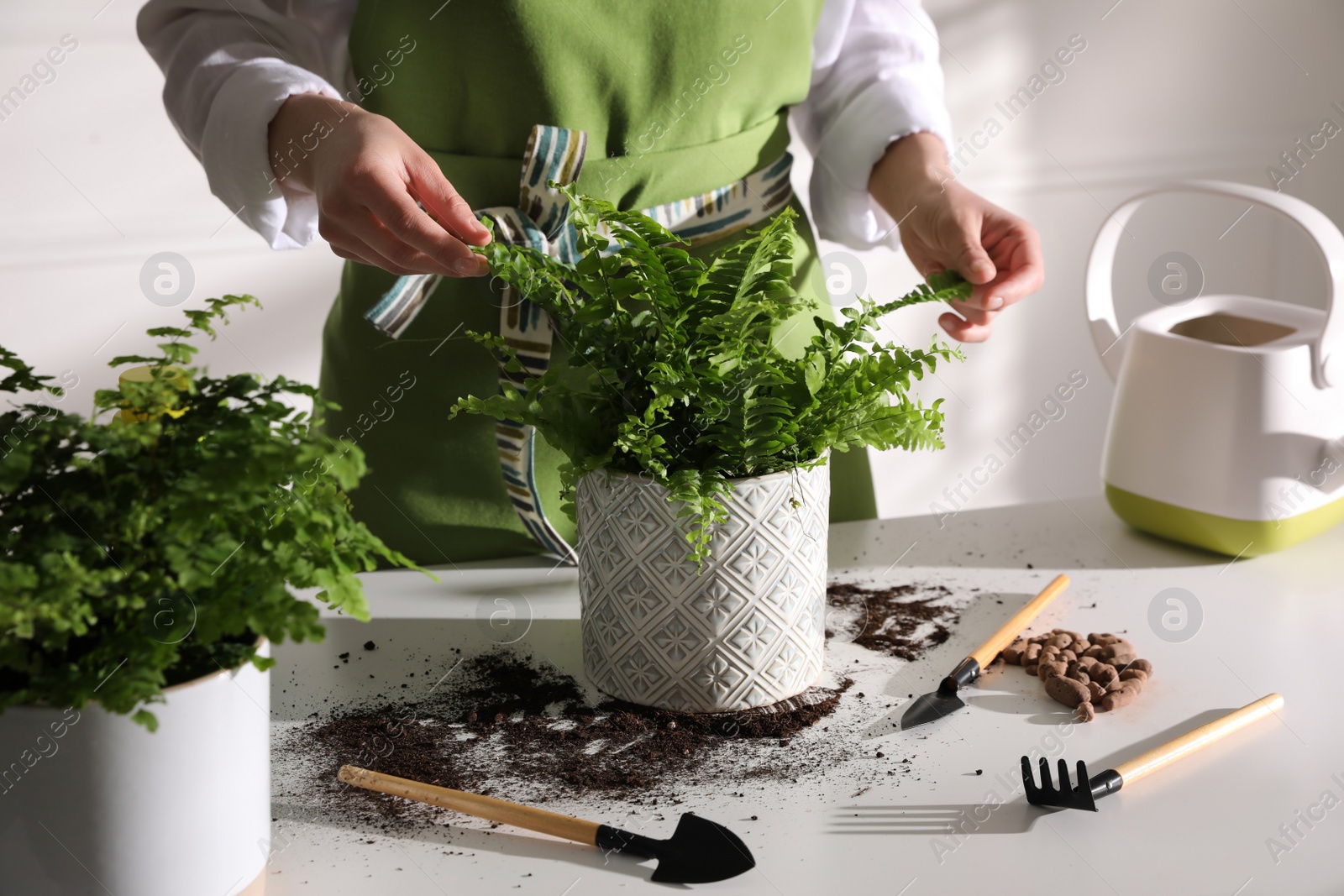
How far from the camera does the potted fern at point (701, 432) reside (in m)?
0.66

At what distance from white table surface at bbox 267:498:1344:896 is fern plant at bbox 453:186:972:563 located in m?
0.18

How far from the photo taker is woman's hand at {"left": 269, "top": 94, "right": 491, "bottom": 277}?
699mm

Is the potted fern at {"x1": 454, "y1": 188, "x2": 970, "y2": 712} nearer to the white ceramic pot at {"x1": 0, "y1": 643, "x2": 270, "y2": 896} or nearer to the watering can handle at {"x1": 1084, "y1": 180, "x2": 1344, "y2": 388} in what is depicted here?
the white ceramic pot at {"x1": 0, "y1": 643, "x2": 270, "y2": 896}

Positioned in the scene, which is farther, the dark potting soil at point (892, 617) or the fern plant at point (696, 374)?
the dark potting soil at point (892, 617)

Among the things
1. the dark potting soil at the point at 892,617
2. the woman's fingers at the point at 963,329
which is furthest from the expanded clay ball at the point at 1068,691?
the woman's fingers at the point at 963,329

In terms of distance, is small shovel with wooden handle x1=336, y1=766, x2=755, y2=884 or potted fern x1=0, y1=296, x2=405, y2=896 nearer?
potted fern x1=0, y1=296, x2=405, y2=896

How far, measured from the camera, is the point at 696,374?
0.66 meters

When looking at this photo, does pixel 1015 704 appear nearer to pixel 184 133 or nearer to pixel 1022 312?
pixel 184 133

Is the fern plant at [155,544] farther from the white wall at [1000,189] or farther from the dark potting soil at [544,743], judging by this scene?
the white wall at [1000,189]

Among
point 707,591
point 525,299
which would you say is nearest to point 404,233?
point 525,299

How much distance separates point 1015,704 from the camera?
75 cm

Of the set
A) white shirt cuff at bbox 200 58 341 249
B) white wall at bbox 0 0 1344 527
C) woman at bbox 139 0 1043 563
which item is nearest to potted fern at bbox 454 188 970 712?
woman at bbox 139 0 1043 563

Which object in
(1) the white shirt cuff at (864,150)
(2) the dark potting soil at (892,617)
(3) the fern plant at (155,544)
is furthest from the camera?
(1) the white shirt cuff at (864,150)

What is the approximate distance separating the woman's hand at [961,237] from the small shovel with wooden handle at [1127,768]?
32 centimetres
